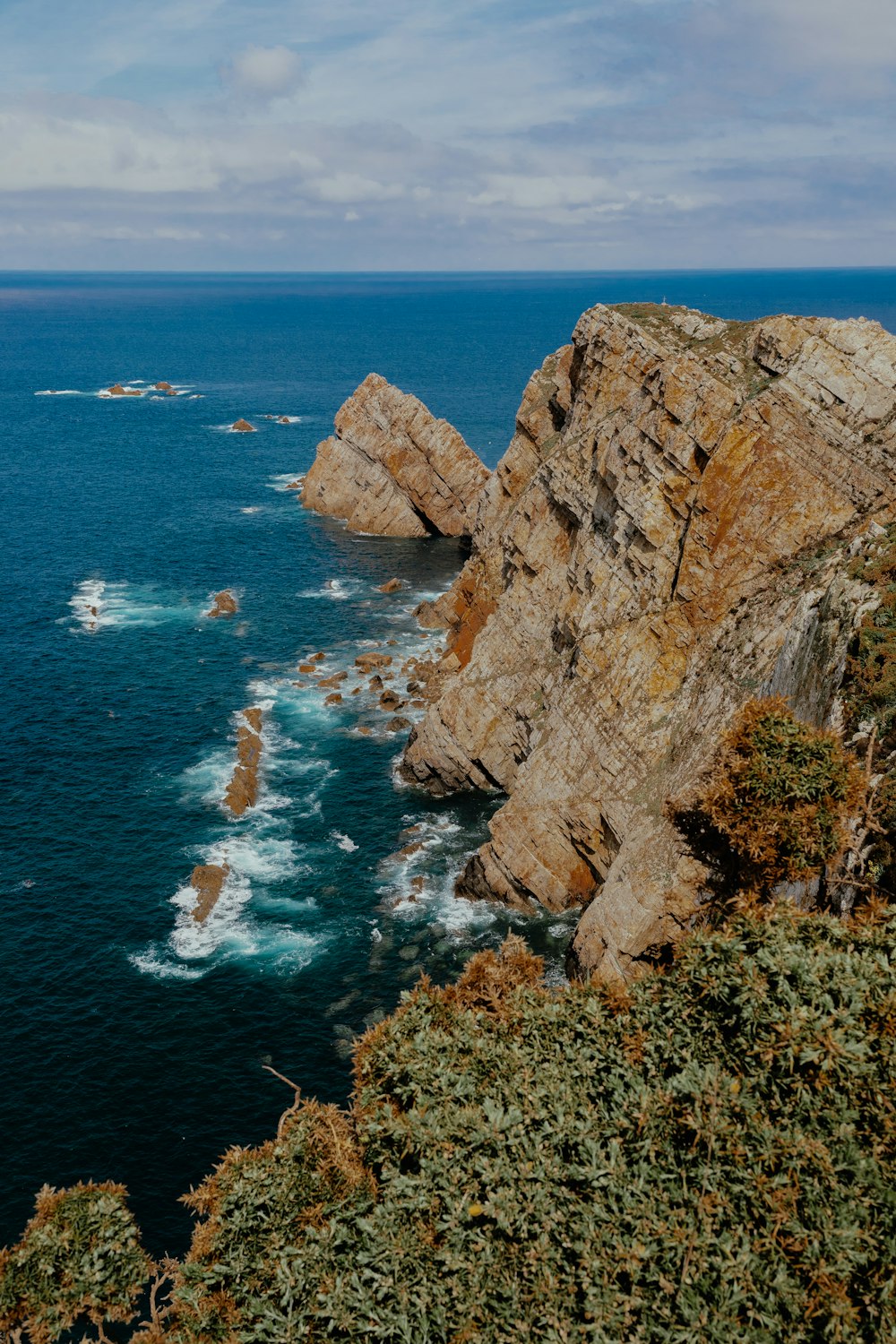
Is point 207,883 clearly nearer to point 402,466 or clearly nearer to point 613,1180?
point 613,1180

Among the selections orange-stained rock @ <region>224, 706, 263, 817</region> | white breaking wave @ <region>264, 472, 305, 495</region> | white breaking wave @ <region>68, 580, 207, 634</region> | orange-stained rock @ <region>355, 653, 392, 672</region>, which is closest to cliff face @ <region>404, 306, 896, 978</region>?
orange-stained rock @ <region>224, 706, 263, 817</region>

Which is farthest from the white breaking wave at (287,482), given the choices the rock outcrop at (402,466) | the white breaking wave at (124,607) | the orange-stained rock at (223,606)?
the orange-stained rock at (223,606)

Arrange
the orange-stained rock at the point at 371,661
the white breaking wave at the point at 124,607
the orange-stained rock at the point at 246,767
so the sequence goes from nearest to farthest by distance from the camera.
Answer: the orange-stained rock at the point at 246,767
the orange-stained rock at the point at 371,661
the white breaking wave at the point at 124,607

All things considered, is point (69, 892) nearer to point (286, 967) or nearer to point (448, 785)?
point (286, 967)

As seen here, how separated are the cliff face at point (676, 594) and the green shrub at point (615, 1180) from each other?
2114 cm

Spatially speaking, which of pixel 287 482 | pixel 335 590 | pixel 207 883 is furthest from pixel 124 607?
pixel 287 482

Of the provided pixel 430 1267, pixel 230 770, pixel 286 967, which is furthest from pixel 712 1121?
pixel 230 770

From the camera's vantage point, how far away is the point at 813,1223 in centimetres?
1792

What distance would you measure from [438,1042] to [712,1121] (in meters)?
7.61

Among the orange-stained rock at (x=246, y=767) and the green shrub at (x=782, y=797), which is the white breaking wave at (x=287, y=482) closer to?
the orange-stained rock at (x=246, y=767)

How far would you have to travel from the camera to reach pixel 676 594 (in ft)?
184

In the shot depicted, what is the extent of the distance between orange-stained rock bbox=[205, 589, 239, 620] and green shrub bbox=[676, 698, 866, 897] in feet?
274

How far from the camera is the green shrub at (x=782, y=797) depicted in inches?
1145

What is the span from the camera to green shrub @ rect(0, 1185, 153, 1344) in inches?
1013
